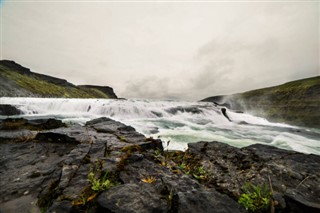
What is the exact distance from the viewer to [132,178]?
3.15 m

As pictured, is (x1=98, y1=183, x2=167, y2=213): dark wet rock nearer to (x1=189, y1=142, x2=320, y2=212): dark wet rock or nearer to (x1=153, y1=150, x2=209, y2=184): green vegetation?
(x1=153, y1=150, x2=209, y2=184): green vegetation

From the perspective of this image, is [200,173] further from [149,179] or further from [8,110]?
[8,110]

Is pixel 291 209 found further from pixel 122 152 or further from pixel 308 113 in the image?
pixel 308 113

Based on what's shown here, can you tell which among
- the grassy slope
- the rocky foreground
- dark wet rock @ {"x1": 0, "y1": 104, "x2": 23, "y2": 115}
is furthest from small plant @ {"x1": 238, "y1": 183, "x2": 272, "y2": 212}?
the grassy slope

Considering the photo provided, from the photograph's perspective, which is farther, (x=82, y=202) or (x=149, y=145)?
(x=149, y=145)

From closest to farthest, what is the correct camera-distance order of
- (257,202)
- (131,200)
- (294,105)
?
(131,200) → (257,202) → (294,105)

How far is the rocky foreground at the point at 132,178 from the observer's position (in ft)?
7.93

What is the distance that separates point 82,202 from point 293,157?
572cm

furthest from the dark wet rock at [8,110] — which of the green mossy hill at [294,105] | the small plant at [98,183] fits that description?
the green mossy hill at [294,105]

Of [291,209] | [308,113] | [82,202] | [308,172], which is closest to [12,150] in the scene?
[82,202]

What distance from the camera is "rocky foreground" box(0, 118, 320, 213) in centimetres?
242

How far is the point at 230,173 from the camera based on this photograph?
174 inches

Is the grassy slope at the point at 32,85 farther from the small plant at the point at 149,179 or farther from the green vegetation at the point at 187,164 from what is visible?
the small plant at the point at 149,179

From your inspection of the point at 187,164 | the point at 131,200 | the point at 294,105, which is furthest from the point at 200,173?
the point at 294,105
